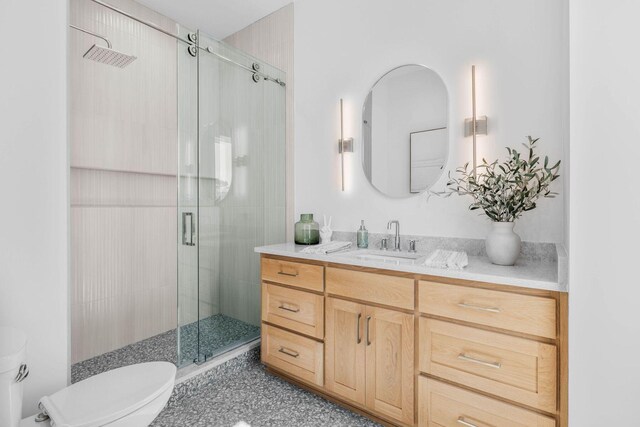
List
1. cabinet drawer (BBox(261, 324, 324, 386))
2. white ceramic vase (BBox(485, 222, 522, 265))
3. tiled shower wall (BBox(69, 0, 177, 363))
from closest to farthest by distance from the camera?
white ceramic vase (BBox(485, 222, 522, 265)), cabinet drawer (BBox(261, 324, 324, 386)), tiled shower wall (BBox(69, 0, 177, 363))

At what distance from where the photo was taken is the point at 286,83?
107 inches

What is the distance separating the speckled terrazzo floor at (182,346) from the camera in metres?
2.07

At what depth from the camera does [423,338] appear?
1.48 m

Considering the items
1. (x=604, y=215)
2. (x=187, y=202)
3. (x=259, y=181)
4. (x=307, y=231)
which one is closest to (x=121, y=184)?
(x=187, y=202)

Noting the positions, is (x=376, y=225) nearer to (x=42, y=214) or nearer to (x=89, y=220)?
(x=42, y=214)

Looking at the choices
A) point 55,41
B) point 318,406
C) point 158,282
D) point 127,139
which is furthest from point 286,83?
point 318,406

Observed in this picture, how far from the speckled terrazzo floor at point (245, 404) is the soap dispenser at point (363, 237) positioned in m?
1.01

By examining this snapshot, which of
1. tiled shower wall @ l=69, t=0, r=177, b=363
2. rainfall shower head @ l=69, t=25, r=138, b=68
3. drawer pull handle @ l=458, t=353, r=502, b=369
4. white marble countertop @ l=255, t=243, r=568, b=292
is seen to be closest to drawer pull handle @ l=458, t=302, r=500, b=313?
white marble countertop @ l=255, t=243, r=568, b=292

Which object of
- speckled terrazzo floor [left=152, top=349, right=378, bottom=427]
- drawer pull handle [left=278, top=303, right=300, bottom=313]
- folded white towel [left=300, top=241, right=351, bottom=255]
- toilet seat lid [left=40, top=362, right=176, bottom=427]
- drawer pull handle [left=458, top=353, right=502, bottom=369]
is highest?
folded white towel [left=300, top=241, right=351, bottom=255]

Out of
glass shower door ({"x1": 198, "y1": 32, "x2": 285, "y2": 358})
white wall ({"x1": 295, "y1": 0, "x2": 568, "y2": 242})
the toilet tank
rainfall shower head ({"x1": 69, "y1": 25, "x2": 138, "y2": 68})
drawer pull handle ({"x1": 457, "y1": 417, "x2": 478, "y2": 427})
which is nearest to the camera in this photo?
the toilet tank

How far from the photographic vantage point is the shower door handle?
1.98 meters

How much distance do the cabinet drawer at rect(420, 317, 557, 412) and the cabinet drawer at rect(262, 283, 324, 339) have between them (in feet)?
2.09

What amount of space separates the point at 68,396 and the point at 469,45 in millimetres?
2593

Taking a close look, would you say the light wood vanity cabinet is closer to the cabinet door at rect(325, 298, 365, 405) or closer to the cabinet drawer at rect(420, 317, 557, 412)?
the cabinet door at rect(325, 298, 365, 405)
